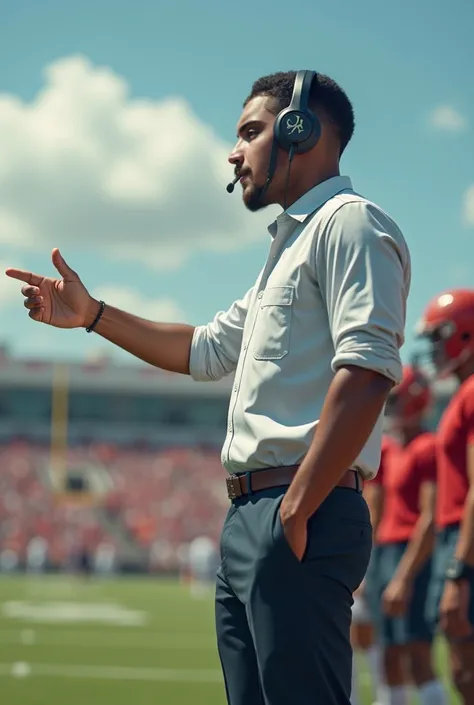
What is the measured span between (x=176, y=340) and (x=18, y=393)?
2088 inches

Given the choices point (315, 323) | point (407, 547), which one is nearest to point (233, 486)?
point (315, 323)

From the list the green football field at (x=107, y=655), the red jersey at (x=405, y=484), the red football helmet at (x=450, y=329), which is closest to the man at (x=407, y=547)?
the red jersey at (x=405, y=484)

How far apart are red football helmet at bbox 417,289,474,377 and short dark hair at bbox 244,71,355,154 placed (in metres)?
2.28

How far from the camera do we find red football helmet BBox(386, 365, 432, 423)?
260 inches

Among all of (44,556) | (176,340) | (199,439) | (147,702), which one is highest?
(199,439)

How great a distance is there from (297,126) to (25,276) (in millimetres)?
907

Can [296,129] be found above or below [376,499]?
above

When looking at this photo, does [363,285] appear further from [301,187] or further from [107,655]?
[107,655]

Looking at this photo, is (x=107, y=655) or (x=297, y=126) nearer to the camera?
(x=297, y=126)

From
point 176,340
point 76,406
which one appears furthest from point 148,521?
point 176,340

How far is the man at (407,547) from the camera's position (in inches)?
223

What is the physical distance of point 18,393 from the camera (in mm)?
55281

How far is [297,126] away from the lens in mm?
2678

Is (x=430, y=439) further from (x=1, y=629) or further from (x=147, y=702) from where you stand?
(x=1, y=629)
